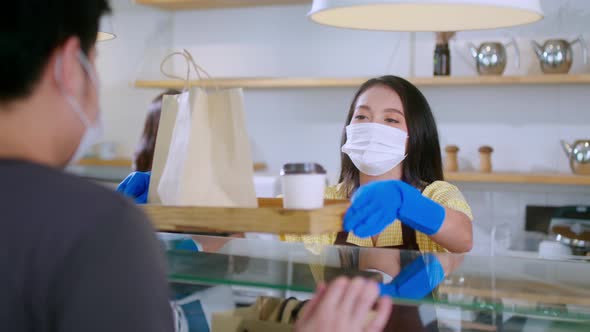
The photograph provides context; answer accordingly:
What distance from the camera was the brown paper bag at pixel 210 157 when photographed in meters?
1.26

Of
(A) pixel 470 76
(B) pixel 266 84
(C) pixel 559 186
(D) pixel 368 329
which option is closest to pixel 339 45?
(B) pixel 266 84

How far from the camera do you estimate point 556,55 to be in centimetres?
375

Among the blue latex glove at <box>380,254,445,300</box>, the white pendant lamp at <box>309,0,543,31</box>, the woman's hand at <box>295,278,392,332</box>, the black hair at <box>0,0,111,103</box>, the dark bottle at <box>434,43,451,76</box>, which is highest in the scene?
the white pendant lamp at <box>309,0,543,31</box>

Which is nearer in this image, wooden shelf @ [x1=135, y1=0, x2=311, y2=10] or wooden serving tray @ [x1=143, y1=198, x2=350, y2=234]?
wooden serving tray @ [x1=143, y1=198, x2=350, y2=234]

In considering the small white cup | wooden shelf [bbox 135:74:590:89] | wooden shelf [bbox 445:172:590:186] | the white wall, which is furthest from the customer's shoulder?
the white wall

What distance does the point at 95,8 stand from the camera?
82 cm

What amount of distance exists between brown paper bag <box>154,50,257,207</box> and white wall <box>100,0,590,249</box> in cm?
300

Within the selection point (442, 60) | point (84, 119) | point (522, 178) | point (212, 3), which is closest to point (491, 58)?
point (442, 60)

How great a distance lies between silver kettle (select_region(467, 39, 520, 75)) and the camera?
383 cm

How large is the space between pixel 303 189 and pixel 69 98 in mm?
460

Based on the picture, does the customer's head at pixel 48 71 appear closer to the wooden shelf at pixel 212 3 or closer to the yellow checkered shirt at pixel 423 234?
the yellow checkered shirt at pixel 423 234

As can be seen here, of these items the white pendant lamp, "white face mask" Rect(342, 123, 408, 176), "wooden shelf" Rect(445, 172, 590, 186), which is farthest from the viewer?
"wooden shelf" Rect(445, 172, 590, 186)

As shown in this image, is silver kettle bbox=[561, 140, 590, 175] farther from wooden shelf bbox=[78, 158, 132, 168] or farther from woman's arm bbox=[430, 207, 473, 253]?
wooden shelf bbox=[78, 158, 132, 168]

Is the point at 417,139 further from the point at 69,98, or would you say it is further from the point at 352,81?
the point at 352,81
